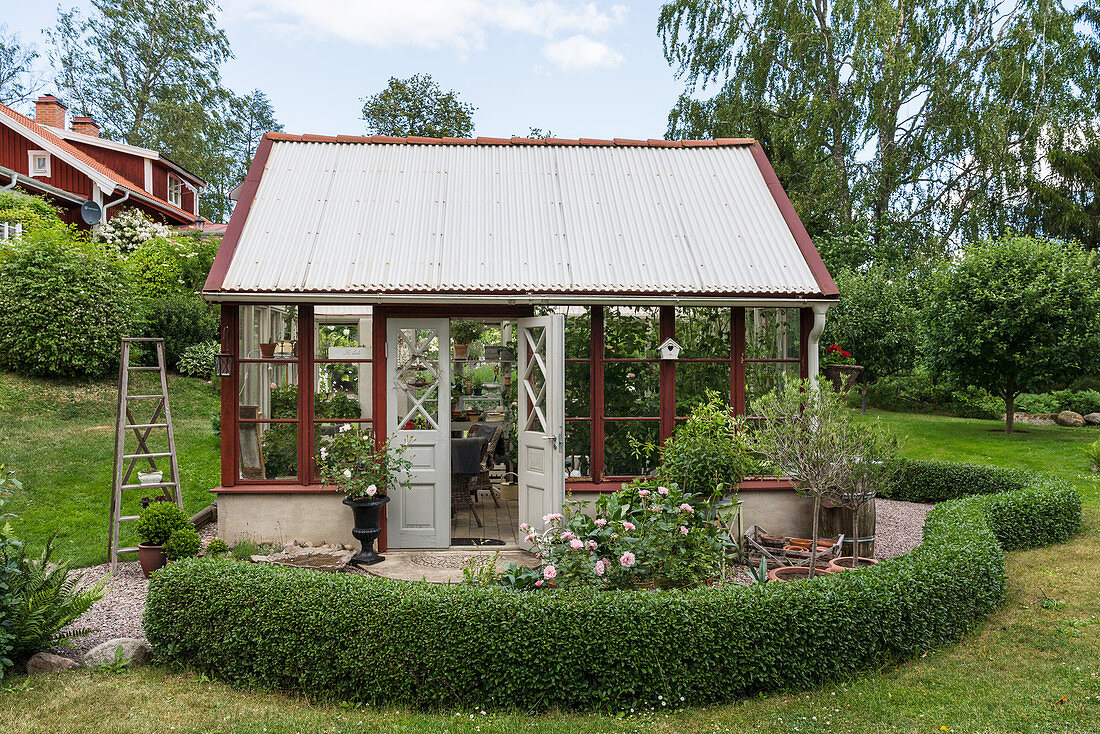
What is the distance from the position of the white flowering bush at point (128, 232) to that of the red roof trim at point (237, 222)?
11.5m

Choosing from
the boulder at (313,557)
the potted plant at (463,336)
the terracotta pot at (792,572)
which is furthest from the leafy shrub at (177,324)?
the terracotta pot at (792,572)

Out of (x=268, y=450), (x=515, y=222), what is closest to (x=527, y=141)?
(x=515, y=222)

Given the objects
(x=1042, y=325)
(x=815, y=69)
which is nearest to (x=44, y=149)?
(x=815, y=69)

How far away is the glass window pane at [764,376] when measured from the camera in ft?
26.4

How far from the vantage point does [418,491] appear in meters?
7.69

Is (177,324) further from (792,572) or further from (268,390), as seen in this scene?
(792,572)

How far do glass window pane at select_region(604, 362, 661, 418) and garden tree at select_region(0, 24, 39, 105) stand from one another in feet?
101

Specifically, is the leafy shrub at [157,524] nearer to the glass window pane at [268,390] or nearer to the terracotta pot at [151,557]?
the terracotta pot at [151,557]

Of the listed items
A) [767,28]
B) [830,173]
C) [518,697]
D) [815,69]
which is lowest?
[518,697]

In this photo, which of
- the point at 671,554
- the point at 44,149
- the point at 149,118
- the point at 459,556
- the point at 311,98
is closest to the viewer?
the point at 671,554

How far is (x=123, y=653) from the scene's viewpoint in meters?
4.95

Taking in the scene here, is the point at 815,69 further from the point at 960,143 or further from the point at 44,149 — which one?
the point at 44,149

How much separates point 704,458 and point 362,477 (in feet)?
10.2

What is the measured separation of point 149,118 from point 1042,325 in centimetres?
3009
